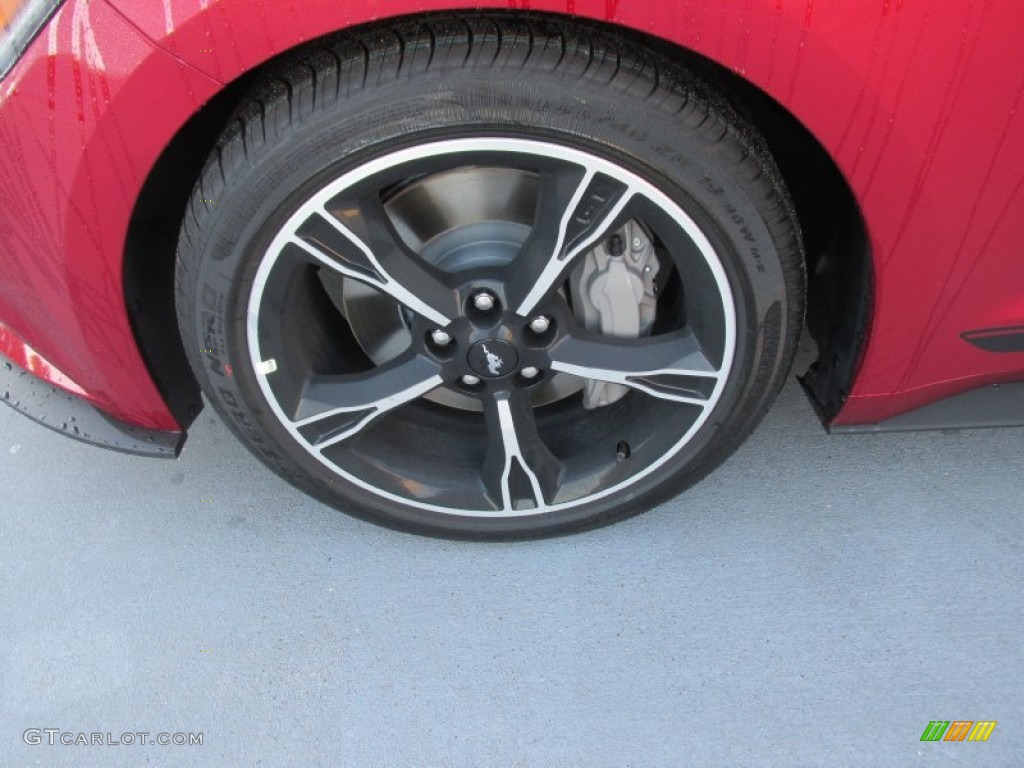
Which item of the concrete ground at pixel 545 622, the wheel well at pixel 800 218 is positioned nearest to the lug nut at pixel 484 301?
the wheel well at pixel 800 218

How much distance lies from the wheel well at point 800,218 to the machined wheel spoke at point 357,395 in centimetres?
27

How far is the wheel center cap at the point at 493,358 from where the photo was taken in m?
1.35

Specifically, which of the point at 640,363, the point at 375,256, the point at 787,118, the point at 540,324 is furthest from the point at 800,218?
the point at 375,256

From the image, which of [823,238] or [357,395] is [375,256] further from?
[823,238]

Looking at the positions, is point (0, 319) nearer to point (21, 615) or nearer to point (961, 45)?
point (21, 615)

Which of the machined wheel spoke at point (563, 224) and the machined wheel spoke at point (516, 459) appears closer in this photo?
the machined wheel spoke at point (563, 224)

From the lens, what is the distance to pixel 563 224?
47.8 inches

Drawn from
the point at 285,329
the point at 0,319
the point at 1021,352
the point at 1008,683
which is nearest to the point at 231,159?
the point at 285,329

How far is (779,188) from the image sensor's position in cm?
121

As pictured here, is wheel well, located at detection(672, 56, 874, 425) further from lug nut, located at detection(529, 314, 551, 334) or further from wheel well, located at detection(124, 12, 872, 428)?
lug nut, located at detection(529, 314, 551, 334)

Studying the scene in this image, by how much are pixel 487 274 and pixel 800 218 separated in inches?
22.9

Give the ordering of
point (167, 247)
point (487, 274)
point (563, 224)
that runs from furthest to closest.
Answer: point (167, 247) < point (487, 274) < point (563, 224)

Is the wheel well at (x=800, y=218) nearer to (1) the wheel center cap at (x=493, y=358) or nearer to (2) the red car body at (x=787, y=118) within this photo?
(2) the red car body at (x=787, y=118)

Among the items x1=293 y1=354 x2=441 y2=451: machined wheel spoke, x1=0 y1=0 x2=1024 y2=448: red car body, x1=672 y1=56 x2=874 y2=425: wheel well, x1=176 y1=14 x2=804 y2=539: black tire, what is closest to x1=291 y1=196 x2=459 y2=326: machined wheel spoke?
x1=176 y1=14 x2=804 y2=539: black tire
